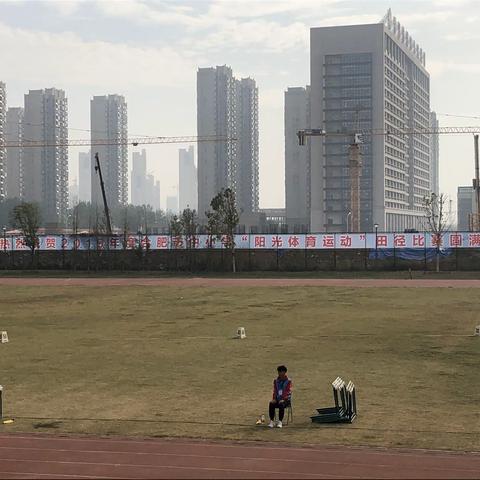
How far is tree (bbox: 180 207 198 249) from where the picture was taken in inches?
2982

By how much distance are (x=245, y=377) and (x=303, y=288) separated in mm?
32409

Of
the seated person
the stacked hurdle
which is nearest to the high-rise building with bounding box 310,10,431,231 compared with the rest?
the stacked hurdle

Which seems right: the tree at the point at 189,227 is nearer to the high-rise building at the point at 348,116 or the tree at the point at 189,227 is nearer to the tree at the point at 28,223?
the tree at the point at 28,223

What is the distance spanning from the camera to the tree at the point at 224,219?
2908 inches

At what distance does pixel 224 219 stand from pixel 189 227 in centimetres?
558

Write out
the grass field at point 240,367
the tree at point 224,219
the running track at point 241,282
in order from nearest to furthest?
the grass field at point 240,367, the running track at point 241,282, the tree at point 224,219

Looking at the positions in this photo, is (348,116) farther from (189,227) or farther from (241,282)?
(241,282)

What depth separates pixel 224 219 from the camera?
74312 millimetres

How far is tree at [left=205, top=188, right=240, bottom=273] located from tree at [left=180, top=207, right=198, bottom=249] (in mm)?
2375

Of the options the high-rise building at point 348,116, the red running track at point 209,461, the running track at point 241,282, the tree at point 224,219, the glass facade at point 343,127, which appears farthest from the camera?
the glass facade at point 343,127

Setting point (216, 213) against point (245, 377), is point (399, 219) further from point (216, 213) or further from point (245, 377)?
point (245, 377)

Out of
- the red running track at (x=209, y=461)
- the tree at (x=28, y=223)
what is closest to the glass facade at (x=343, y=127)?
the tree at (x=28, y=223)

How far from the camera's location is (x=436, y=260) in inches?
2655

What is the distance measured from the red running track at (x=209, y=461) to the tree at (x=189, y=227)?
60.6 metres
